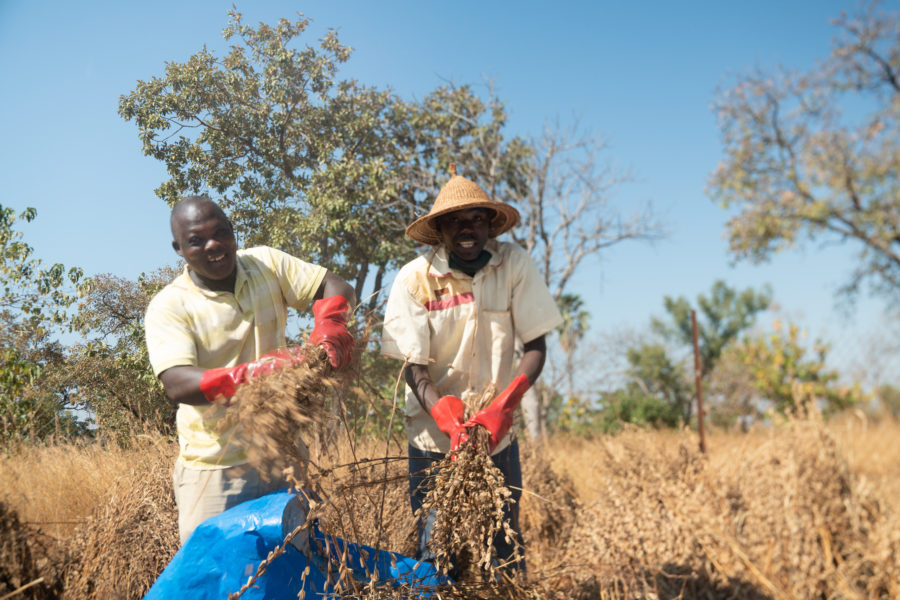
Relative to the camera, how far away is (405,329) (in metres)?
2.47

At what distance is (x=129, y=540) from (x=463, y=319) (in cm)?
165

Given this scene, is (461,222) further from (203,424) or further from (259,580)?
(259,580)

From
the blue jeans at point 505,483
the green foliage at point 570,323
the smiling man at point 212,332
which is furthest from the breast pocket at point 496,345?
the green foliage at point 570,323

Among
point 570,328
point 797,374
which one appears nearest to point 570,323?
point 570,328

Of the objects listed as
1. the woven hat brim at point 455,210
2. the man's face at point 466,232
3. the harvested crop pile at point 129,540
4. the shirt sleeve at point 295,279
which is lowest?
the harvested crop pile at point 129,540

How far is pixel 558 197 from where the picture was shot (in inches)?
375

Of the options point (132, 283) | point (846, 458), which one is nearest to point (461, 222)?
point (132, 283)

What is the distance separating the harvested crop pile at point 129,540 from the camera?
2322 millimetres

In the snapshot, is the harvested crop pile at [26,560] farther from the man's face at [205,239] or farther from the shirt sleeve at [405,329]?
the shirt sleeve at [405,329]

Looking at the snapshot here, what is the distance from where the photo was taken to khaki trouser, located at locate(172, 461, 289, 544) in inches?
80.7

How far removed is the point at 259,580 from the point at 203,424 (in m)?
0.58

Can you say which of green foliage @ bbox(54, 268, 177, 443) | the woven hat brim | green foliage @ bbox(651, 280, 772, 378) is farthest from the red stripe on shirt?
green foliage @ bbox(651, 280, 772, 378)

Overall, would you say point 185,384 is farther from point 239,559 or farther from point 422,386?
point 422,386

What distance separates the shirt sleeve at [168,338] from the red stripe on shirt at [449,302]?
954mm
